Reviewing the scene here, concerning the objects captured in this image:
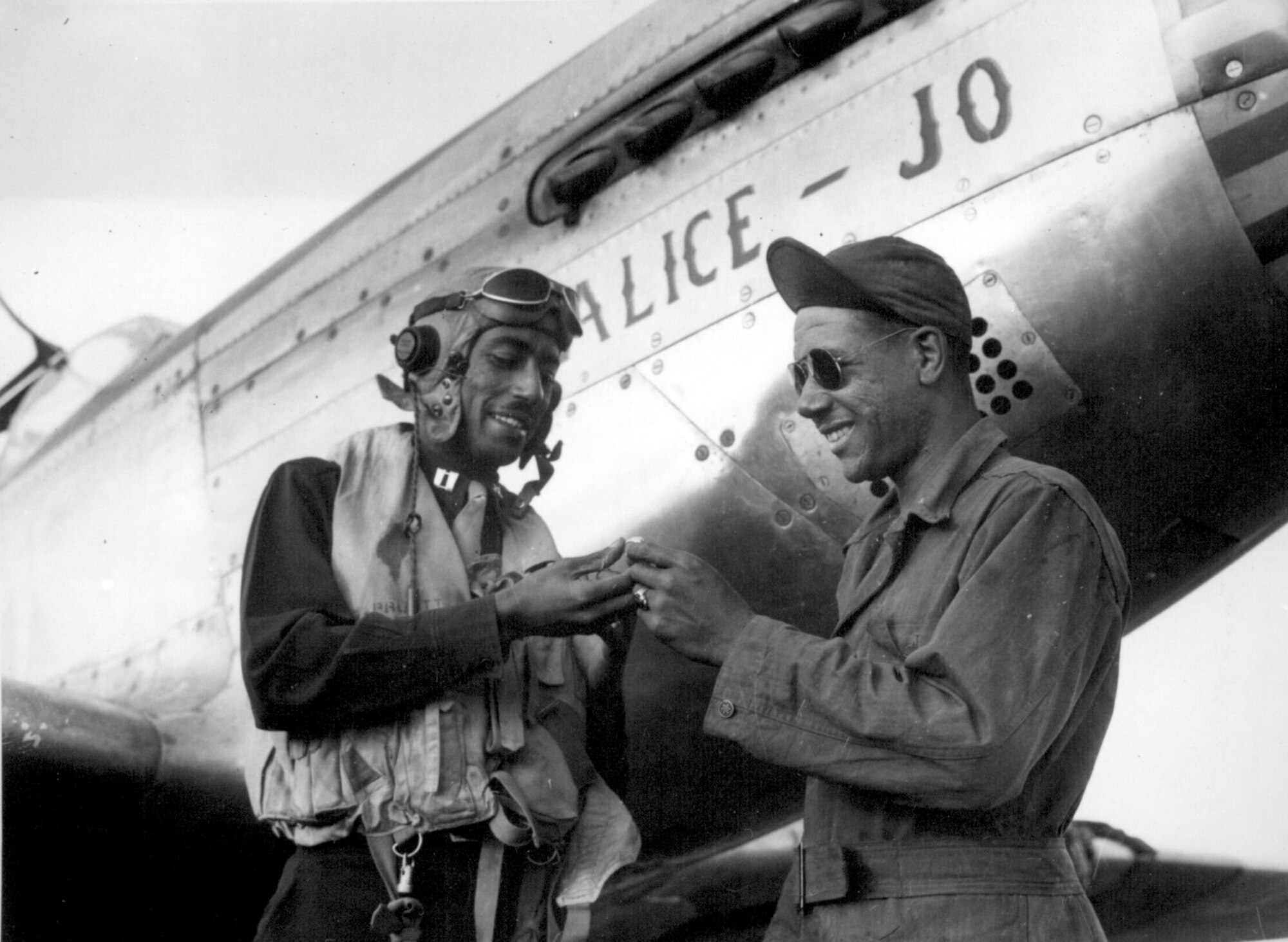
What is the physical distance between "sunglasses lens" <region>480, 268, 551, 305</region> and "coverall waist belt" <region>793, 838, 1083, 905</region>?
0.77 meters

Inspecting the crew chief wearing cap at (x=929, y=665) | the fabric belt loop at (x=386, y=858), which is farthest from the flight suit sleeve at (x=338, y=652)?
the crew chief wearing cap at (x=929, y=665)

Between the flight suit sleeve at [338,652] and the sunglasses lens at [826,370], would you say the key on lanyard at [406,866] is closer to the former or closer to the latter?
the flight suit sleeve at [338,652]

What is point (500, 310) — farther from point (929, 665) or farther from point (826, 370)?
point (929, 665)

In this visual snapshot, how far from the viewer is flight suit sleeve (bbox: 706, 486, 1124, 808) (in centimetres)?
119

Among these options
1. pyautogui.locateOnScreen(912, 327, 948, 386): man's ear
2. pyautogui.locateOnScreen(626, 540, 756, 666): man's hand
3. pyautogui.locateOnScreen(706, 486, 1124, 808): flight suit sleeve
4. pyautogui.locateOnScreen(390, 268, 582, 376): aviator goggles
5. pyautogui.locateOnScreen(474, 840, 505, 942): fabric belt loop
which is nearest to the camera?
pyautogui.locateOnScreen(706, 486, 1124, 808): flight suit sleeve

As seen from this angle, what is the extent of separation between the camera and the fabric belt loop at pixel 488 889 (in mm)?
1569

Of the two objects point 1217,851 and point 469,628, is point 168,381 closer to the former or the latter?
point 469,628

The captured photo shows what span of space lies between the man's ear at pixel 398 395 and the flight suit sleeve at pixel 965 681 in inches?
26.6

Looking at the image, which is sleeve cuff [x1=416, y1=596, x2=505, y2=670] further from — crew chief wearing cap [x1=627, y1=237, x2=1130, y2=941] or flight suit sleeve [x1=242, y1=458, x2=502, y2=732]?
crew chief wearing cap [x1=627, y1=237, x2=1130, y2=941]

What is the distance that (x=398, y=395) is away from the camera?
6.09 ft

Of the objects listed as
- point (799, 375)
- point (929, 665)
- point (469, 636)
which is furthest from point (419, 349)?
point (929, 665)

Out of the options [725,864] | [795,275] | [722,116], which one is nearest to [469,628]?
[795,275]

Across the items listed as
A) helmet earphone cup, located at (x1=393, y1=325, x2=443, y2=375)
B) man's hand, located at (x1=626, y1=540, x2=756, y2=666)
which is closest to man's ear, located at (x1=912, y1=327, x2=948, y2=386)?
man's hand, located at (x1=626, y1=540, x2=756, y2=666)

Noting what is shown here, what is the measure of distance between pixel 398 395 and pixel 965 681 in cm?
93
